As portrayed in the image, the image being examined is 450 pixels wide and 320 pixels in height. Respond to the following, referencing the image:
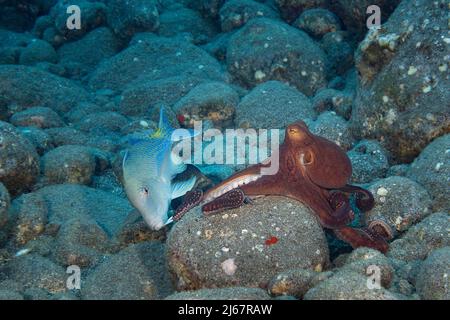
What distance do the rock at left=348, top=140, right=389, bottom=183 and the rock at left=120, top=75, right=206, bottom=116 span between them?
176 inches

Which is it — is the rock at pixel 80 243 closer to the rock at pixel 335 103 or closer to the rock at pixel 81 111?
the rock at pixel 81 111

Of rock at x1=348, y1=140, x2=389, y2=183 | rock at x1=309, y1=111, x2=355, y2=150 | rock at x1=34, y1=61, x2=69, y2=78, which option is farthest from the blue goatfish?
rock at x1=34, y1=61, x2=69, y2=78

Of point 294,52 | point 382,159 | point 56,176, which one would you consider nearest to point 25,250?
point 56,176

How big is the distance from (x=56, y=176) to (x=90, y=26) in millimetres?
7831

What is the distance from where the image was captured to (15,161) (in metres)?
6.11

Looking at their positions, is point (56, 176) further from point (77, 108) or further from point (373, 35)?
point (373, 35)

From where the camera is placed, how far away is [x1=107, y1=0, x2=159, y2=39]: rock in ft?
41.0

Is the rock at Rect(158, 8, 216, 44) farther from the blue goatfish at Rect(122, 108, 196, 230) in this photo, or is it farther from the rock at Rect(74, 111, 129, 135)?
the blue goatfish at Rect(122, 108, 196, 230)

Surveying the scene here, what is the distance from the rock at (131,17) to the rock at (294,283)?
10.6 metres

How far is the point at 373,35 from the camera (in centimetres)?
636

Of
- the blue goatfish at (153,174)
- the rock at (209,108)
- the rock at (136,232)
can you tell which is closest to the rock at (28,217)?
the rock at (136,232)

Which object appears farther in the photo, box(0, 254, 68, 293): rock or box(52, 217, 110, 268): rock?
box(52, 217, 110, 268): rock

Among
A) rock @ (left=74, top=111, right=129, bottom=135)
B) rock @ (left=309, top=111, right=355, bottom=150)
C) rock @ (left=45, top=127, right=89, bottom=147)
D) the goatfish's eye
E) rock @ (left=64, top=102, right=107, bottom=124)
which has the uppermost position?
the goatfish's eye
